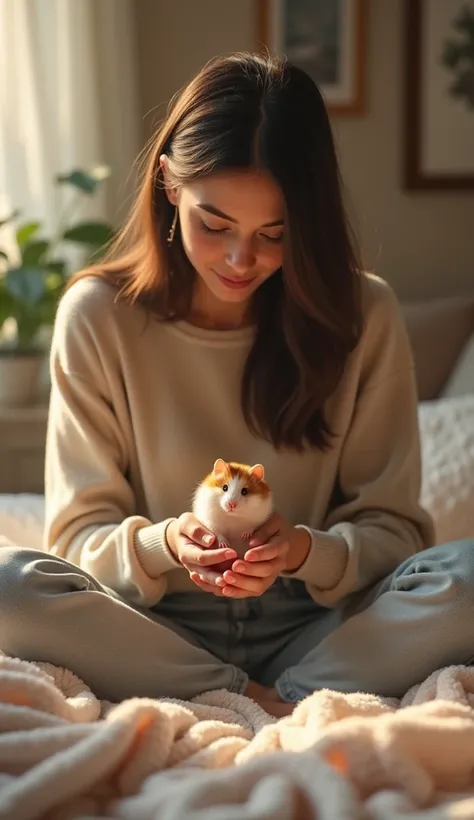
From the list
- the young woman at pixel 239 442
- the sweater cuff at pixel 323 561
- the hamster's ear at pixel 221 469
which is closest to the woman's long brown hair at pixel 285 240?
the young woman at pixel 239 442

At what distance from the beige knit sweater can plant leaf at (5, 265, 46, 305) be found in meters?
0.64

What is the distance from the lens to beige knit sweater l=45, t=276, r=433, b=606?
1.62 m

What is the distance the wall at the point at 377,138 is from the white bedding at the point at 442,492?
86cm

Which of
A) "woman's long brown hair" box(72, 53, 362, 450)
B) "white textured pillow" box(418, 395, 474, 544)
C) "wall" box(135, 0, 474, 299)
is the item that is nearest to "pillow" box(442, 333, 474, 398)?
"white textured pillow" box(418, 395, 474, 544)

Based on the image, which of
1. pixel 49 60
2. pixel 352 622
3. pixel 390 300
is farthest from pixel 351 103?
pixel 352 622

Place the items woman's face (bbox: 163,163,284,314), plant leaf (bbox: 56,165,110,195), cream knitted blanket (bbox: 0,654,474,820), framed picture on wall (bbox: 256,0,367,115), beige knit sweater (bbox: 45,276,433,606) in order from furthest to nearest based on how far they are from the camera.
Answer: framed picture on wall (bbox: 256,0,367,115), plant leaf (bbox: 56,165,110,195), beige knit sweater (bbox: 45,276,433,606), woman's face (bbox: 163,163,284,314), cream knitted blanket (bbox: 0,654,474,820)

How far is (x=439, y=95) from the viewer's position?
2.82 m

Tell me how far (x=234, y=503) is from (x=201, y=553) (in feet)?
0.31

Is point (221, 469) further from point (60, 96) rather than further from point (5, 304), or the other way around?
point (60, 96)

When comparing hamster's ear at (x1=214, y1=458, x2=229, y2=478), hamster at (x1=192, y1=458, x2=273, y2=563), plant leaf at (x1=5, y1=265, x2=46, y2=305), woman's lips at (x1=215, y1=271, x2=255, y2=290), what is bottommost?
hamster at (x1=192, y1=458, x2=273, y2=563)

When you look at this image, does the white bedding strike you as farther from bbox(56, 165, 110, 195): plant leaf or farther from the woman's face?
bbox(56, 165, 110, 195): plant leaf

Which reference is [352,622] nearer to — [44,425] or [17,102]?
[44,425]

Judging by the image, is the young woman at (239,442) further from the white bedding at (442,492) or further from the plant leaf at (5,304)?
the plant leaf at (5,304)

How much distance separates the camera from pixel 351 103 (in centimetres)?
281
